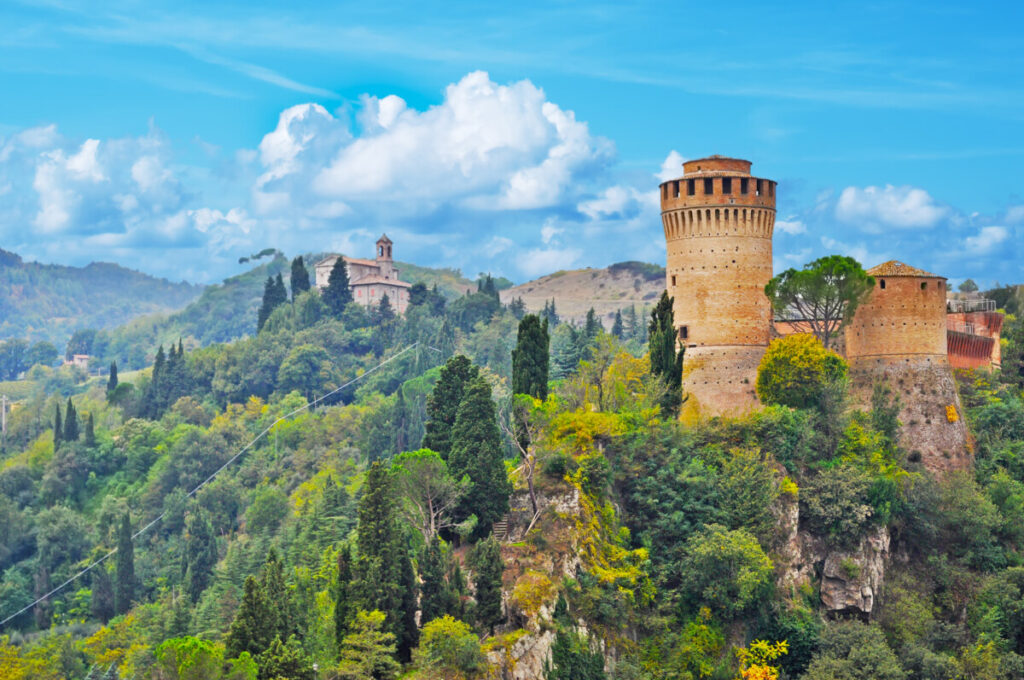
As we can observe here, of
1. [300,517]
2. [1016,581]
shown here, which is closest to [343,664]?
[1016,581]

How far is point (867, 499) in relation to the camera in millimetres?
53000

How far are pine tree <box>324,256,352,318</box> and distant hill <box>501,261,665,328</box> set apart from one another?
128ft

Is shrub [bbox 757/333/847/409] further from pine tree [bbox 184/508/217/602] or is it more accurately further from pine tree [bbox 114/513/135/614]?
pine tree [bbox 114/513/135/614]

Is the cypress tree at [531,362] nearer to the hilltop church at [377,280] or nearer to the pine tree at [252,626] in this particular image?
the pine tree at [252,626]

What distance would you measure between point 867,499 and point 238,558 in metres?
40.2

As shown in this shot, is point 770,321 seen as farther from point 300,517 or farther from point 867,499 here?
point 300,517

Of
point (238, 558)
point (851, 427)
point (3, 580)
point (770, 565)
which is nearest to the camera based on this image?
point (770, 565)

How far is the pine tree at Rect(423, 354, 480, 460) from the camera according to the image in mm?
52250

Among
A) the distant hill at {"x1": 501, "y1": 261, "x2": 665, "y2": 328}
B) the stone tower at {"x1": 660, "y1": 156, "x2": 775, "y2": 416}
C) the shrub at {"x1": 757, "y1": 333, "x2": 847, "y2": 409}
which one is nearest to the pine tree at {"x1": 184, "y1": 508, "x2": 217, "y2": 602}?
the stone tower at {"x1": 660, "y1": 156, "x2": 775, "y2": 416}

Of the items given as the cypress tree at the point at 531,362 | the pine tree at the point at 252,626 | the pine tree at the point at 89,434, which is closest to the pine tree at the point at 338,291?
the pine tree at the point at 89,434

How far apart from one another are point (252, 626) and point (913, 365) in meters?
29.9

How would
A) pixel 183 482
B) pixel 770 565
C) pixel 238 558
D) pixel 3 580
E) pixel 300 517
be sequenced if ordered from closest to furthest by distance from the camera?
1. pixel 770 565
2. pixel 238 558
3. pixel 300 517
4. pixel 3 580
5. pixel 183 482

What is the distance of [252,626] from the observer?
44.5 metres

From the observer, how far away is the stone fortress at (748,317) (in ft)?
186
